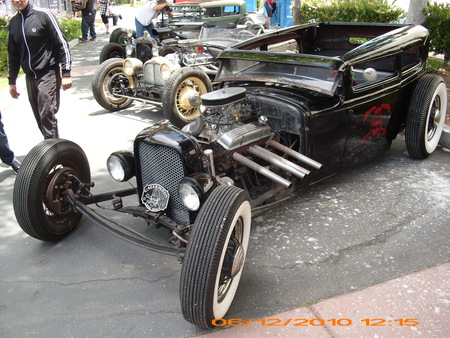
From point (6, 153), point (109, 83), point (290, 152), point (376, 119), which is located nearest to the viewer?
point (290, 152)

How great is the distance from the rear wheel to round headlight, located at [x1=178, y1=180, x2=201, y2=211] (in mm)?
6411

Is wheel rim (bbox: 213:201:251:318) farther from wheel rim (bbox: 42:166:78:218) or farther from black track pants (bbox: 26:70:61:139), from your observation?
black track pants (bbox: 26:70:61:139)

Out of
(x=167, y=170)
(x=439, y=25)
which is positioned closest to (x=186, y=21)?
(x=439, y=25)

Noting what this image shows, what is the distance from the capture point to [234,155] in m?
3.20

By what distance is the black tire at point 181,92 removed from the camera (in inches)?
231

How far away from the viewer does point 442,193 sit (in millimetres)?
4070

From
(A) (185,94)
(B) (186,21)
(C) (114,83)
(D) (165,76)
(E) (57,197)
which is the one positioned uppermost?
(B) (186,21)

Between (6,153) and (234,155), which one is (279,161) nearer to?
(234,155)

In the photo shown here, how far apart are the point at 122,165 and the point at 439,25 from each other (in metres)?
7.12

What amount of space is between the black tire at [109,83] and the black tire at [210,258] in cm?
513

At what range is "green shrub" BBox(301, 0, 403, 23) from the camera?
31.9 ft
